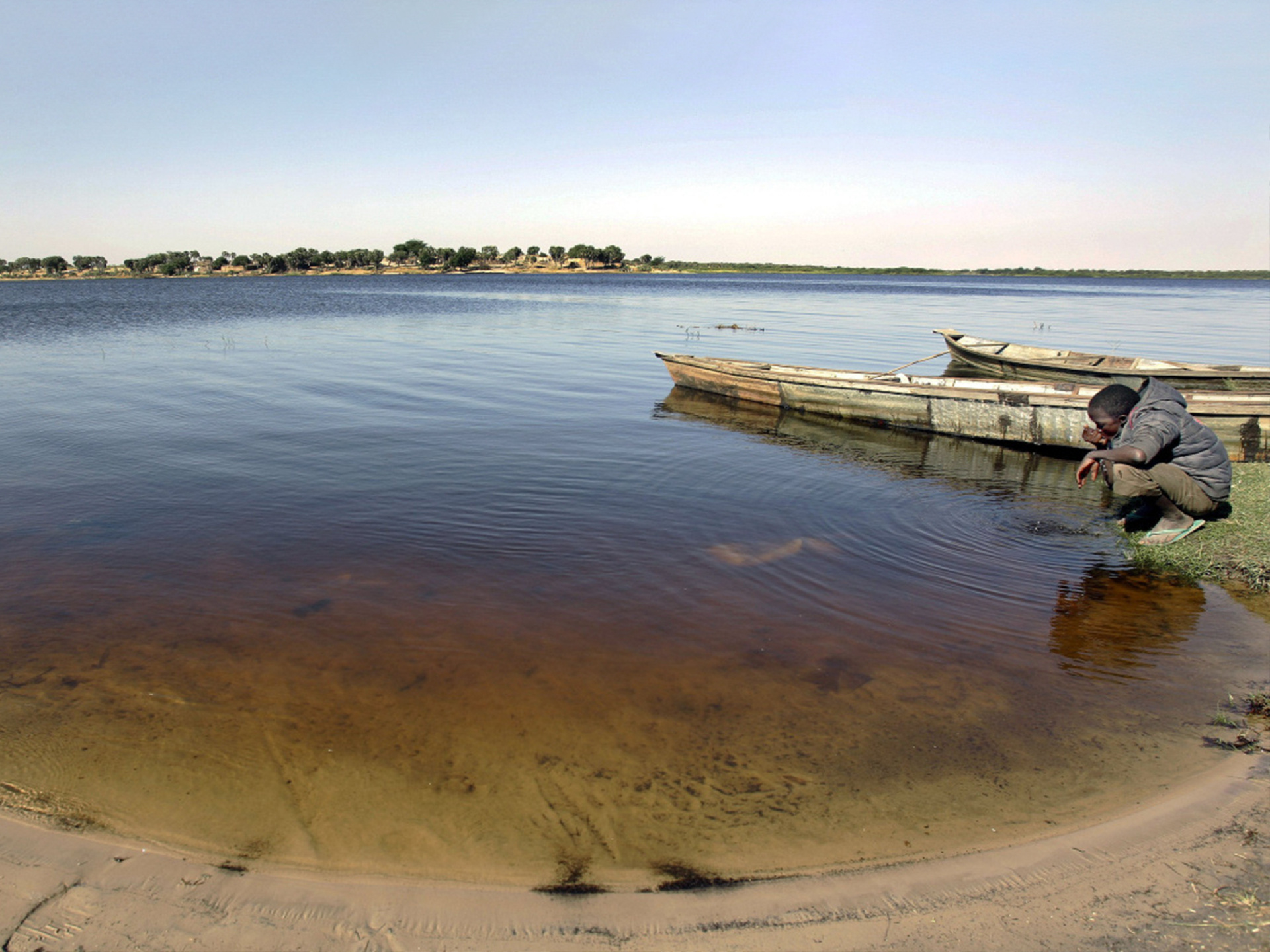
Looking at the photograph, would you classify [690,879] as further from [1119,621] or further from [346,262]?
[346,262]

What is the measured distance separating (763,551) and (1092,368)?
14.2 m

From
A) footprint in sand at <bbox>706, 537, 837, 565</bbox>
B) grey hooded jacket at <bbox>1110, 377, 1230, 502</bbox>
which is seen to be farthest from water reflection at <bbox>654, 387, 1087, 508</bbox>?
footprint in sand at <bbox>706, 537, 837, 565</bbox>

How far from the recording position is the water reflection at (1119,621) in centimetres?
593

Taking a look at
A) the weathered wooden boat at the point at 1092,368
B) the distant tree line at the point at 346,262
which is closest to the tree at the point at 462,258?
the distant tree line at the point at 346,262

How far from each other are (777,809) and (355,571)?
491 centimetres

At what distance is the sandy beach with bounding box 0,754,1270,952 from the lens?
3191mm

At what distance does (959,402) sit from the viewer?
48.6 feet

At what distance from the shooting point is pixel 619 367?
75.5 feet

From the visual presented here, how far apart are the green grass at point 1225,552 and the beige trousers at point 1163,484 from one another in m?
0.37

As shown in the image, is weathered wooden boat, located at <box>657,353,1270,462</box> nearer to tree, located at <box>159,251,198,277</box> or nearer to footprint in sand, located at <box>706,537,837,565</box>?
footprint in sand, located at <box>706,537,837,565</box>

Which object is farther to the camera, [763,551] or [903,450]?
[903,450]

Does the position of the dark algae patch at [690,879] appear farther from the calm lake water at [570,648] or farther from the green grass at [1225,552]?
the green grass at [1225,552]

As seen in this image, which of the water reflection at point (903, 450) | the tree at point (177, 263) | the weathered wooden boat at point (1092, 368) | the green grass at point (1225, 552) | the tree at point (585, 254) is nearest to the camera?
the green grass at point (1225, 552)

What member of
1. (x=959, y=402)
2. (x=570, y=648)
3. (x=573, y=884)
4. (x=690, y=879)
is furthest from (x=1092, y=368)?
(x=573, y=884)
